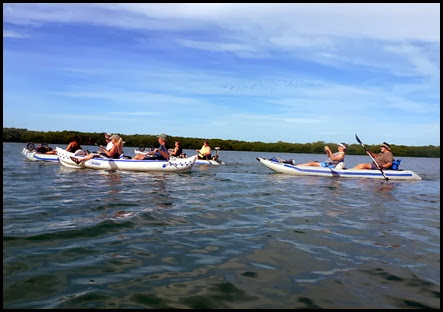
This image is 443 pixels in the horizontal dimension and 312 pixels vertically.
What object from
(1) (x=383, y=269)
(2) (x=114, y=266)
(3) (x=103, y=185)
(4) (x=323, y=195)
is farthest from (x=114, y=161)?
(1) (x=383, y=269)

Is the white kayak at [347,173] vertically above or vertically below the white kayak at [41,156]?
below

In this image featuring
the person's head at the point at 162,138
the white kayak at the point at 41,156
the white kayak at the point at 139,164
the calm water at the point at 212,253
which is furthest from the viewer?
the white kayak at the point at 41,156

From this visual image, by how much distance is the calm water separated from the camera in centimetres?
397

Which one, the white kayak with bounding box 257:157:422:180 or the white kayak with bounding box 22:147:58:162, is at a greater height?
the white kayak with bounding box 22:147:58:162

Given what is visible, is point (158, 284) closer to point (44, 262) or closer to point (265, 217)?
point (44, 262)

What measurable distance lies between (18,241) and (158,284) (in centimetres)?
273

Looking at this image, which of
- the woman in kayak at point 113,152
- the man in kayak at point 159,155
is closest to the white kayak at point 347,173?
the man in kayak at point 159,155

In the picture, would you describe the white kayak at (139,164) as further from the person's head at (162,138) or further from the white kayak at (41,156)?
the white kayak at (41,156)

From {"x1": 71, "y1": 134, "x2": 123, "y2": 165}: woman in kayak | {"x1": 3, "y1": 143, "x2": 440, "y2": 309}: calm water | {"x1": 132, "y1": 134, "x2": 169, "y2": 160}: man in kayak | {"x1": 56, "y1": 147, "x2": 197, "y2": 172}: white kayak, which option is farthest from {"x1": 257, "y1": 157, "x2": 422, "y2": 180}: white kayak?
{"x1": 71, "y1": 134, "x2": 123, "y2": 165}: woman in kayak

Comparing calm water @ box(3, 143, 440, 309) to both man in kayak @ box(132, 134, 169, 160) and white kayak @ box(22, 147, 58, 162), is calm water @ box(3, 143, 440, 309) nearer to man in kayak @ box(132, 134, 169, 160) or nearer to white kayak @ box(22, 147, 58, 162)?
man in kayak @ box(132, 134, 169, 160)

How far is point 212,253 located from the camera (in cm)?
539

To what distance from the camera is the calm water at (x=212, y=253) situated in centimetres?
397

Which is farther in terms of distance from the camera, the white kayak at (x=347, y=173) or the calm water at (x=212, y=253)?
the white kayak at (x=347, y=173)

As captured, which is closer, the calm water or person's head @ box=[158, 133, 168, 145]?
the calm water
